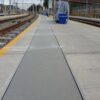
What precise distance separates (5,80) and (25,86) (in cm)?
72

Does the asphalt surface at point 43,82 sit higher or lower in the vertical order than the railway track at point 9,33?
higher

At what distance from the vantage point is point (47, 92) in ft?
19.9

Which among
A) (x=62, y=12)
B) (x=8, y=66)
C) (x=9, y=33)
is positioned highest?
(x=62, y=12)

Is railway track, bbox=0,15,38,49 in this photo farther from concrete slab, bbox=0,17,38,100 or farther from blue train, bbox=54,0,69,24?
blue train, bbox=54,0,69,24

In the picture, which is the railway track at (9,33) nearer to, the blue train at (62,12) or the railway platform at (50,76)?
the railway platform at (50,76)

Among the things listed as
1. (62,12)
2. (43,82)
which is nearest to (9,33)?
(43,82)

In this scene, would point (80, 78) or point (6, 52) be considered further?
point (6, 52)

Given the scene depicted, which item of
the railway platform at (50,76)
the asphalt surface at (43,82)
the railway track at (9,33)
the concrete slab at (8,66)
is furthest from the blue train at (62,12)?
the asphalt surface at (43,82)

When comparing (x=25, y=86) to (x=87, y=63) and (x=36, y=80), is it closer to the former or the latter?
(x=36, y=80)

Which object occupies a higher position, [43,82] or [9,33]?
[43,82]

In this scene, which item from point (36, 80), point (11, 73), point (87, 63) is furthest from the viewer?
point (87, 63)

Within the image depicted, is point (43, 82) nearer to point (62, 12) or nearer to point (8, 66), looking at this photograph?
point (8, 66)

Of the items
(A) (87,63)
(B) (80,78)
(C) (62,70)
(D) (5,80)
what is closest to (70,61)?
(A) (87,63)

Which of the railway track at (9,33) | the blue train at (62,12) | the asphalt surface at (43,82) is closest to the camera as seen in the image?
the asphalt surface at (43,82)
